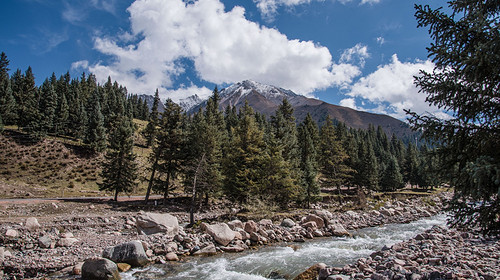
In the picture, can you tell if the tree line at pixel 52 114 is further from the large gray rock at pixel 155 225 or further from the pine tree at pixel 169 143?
the large gray rock at pixel 155 225

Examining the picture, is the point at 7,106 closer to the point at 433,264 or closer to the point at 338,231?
the point at 338,231

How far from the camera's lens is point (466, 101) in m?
7.69

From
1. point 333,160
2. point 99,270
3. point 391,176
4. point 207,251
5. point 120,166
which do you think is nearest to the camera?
point 99,270

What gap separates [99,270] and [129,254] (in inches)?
95.6

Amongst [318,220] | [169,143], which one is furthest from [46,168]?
[318,220]

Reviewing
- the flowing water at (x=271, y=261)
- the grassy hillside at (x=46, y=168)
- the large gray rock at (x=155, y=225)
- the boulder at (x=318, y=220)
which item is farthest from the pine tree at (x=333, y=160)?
the grassy hillside at (x=46, y=168)

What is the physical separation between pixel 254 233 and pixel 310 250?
452cm

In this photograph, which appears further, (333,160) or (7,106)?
(7,106)

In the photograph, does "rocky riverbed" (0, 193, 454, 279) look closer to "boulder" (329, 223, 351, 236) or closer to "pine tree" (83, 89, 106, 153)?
"boulder" (329, 223, 351, 236)

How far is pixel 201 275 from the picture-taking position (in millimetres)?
12570

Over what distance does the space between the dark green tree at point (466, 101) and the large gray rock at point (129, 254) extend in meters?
14.1

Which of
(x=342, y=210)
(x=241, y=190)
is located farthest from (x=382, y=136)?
(x=241, y=190)

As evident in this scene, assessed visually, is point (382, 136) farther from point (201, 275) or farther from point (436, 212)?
point (201, 275)

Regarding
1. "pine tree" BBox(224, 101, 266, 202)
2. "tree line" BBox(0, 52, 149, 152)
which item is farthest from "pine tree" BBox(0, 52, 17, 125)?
"pine tree" BBox(224, 101, 266, 202)
